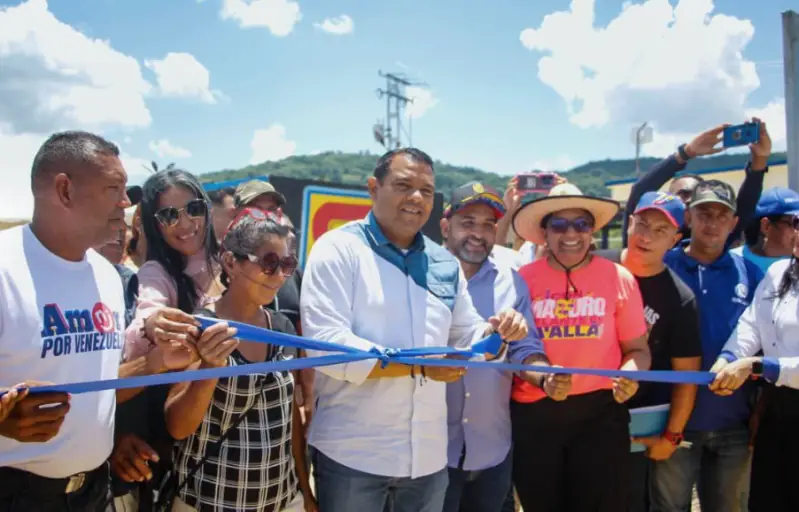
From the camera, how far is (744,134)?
13.6ft

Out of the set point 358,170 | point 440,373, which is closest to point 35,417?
point 440,373

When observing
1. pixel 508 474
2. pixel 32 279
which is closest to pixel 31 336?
pixel 32 279

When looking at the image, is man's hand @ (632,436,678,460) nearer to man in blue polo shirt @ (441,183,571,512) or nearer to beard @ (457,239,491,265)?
man in blue polo shirt @ (441,183,571,512)

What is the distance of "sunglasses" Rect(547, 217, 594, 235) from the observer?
3.17m

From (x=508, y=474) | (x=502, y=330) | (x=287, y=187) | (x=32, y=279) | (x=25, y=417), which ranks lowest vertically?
(x=508, y=474)

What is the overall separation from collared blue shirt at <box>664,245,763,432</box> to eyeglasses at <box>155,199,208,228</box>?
289 centimetres

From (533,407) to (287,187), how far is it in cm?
417

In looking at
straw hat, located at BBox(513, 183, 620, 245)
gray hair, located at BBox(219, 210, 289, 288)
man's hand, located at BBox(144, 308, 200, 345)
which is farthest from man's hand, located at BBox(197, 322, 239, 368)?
straw hat, located at BBox(513, 183, 620, 245)

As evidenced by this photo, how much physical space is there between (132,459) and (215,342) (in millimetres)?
861

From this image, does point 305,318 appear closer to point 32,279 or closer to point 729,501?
point 32,279

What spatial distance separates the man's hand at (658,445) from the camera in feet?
10.9

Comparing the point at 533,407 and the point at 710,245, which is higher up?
the point at 710,245

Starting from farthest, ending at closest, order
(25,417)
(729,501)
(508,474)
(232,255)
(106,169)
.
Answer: (729,501) → (508,474) → (232,255) → (106,169) → (25,417)

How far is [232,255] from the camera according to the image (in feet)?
7.55
